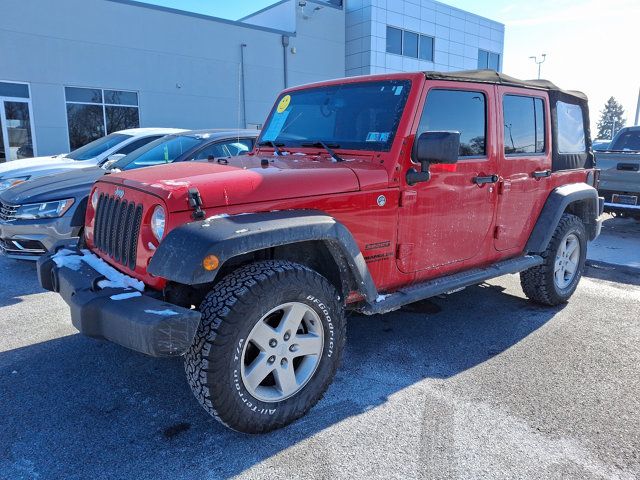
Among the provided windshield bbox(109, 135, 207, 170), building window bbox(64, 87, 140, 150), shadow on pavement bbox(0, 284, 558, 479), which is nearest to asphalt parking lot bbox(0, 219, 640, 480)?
shadow on pavement bbox(0, 284, 558, 479)

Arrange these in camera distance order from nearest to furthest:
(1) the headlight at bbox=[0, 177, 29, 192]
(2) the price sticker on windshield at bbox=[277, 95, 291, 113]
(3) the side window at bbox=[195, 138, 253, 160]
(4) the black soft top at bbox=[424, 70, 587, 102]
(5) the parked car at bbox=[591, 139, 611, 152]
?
1. (4) the black soft top at bbox=[424, 70, 587, 102]
2. (2) the price sticker on windshield at bbox=[277, 95, 291, 113]
3. (3) the side window at bbox=[195, 138, 253, 160]
4. (1) the headlight at bbox=[0, 177, 29, 192]
5. (5) the parked car at bbox=[591, 139, 611, 152]

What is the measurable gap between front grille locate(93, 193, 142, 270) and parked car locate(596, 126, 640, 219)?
8.18m

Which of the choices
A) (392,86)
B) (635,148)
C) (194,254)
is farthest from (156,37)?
(194,254)

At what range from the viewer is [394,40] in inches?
973

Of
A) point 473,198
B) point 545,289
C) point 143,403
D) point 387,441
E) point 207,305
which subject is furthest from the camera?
point 545,289

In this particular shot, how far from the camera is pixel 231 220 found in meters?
2.51

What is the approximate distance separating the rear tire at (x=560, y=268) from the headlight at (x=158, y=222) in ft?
11.4

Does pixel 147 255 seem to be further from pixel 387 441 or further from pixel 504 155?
pixel 504 155

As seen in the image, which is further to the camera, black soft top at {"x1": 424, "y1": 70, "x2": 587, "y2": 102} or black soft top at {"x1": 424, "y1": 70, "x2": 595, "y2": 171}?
black soft top at {"x1": 424, "y1": 70, "x2": 595, "y2": 171}

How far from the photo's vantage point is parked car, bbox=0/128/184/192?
744cm

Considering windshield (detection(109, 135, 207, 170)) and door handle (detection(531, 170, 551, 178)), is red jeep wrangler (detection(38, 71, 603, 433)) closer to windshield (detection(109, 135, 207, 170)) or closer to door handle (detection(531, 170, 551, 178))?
door handle (detection(531, 170, 551, 178))

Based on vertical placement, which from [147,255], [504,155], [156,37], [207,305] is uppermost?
[156,37]

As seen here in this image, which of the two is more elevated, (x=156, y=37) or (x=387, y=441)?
(x=156, y=37)

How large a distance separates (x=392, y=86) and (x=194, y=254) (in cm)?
195
